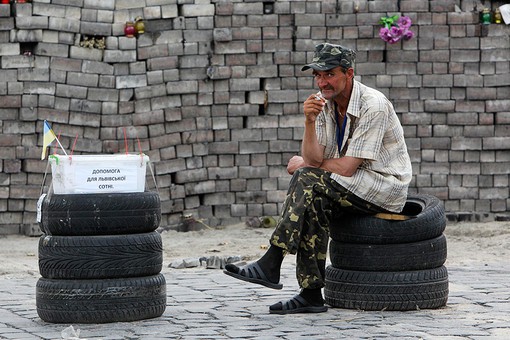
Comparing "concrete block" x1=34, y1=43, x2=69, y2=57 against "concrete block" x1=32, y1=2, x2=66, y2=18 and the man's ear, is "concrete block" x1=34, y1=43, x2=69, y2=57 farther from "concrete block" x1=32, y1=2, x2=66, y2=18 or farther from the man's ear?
the man's ear

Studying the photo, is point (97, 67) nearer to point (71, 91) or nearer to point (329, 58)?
→ point (71, 91)

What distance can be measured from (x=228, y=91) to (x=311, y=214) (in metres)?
6.55

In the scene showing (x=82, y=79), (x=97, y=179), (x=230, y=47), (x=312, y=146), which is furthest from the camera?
(x=230, y=47)

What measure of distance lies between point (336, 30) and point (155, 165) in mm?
2762

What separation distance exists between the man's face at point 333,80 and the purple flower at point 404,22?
253 inches

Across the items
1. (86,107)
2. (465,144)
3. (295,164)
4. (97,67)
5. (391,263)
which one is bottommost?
(391,263)

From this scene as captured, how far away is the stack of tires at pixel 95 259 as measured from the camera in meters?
6.49

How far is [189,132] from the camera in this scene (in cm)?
1316

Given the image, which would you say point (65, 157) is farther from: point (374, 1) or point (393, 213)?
point (374, 1)

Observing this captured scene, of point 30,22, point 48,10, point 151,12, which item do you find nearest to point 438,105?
point 151,12

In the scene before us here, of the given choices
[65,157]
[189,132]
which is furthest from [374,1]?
[65,157]

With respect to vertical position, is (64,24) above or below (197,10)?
below

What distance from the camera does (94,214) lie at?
257 inches

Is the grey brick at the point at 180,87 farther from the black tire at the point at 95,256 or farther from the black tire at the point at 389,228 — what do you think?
the black tire at the point at 95,256
